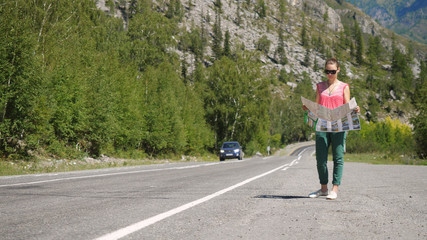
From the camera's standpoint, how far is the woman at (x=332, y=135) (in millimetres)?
5234

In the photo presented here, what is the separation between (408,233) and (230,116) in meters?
46.9

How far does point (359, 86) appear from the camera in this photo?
19675 cm

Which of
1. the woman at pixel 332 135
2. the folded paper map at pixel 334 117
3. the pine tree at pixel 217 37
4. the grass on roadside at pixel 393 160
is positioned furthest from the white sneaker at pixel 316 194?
A: the pine tree at pixel 217 37

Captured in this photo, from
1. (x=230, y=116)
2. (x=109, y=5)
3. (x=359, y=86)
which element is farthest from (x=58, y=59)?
(x=359, y=86)

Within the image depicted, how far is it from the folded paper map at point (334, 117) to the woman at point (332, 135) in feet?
0.39

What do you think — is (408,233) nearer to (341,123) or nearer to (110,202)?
(341,123)

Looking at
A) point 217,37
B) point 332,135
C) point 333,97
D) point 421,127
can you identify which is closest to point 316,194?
point 332,135

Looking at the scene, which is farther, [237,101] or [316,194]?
[237,101]

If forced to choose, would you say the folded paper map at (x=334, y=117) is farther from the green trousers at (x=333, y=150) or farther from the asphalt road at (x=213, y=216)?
the asphalt road at (x=213, y=216)

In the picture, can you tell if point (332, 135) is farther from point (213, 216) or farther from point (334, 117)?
point (213, 216)

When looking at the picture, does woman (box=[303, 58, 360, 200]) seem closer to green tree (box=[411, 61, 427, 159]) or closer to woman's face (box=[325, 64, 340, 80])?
woman's face (box=[325, 64, 340, 80])

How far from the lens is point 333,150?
208 inches

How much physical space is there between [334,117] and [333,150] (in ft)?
1.68

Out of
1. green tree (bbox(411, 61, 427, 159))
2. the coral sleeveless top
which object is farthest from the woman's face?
green tree (bbox(411, 61, 427, 159))
